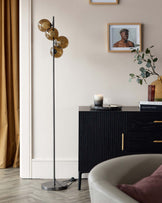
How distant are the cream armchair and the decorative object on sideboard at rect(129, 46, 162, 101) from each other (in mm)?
1804

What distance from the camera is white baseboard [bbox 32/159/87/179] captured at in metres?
3.78

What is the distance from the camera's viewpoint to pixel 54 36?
131 inches

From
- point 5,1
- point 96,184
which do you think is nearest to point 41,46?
point 5,1

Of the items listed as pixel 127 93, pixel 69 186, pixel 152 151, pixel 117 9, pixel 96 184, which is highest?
pixel 117 9

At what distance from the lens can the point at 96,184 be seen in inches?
53.1

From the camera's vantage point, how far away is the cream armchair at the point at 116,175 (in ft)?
4.14

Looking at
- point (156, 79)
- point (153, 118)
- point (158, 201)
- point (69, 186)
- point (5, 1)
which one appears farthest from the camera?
point (5, 1)

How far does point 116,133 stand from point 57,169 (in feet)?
2.67

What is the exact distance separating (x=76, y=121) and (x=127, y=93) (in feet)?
1.94

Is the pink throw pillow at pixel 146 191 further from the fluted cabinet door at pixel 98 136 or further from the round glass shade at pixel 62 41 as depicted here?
the round glass shade at pixel 62 41

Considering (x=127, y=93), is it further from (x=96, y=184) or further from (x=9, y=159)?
(x=96, y=184)

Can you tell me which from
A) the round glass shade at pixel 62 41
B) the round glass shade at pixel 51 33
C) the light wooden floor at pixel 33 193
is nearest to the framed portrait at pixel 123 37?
the round glass shade at pixel 62 41

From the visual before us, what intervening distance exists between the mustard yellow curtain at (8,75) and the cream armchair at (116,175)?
2.66m

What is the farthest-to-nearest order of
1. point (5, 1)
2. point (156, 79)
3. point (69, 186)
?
point (5, 1) → point (156, 79) → point (69, 186)
